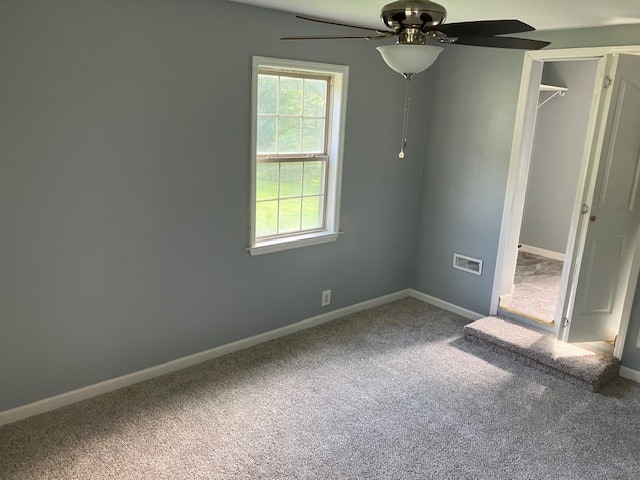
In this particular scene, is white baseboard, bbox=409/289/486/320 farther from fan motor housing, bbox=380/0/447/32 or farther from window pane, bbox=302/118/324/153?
fan motor housing, bbox=380/0/447/32

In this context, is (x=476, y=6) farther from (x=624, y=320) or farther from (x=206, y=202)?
(x=624, y=320)

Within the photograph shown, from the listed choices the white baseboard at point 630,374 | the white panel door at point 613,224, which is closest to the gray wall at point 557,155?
the white panel door at point 613,224

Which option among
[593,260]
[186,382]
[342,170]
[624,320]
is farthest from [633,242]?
[186,382]

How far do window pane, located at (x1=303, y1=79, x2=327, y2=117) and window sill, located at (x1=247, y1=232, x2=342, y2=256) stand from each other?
92 centimetres

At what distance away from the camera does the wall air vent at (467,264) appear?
14.2ft

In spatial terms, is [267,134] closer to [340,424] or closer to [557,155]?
[340,424]

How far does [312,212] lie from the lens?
3.99m

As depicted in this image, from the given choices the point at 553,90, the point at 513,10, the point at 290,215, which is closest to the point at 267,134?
the point at 290,215

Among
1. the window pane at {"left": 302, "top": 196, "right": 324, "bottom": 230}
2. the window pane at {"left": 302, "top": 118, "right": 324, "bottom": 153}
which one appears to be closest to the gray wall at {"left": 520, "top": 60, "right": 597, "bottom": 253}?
the window pane at {"left": 302, "top": 118, "right": 324, "bottom": 153}

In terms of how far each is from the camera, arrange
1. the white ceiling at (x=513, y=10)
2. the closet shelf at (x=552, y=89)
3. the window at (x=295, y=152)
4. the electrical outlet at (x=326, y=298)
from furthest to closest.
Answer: the closet shelf at (x=552, y=89) → the electrical outlet at (x=326, y=298) → the window at (x=295, y=152) → the white ceiling at (x=513, y=10)

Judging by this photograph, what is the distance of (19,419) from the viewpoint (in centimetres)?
276

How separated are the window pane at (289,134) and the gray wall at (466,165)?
1.41 meters

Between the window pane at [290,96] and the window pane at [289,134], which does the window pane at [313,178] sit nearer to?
the window pane at [289,134]

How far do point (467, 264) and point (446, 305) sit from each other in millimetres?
447
